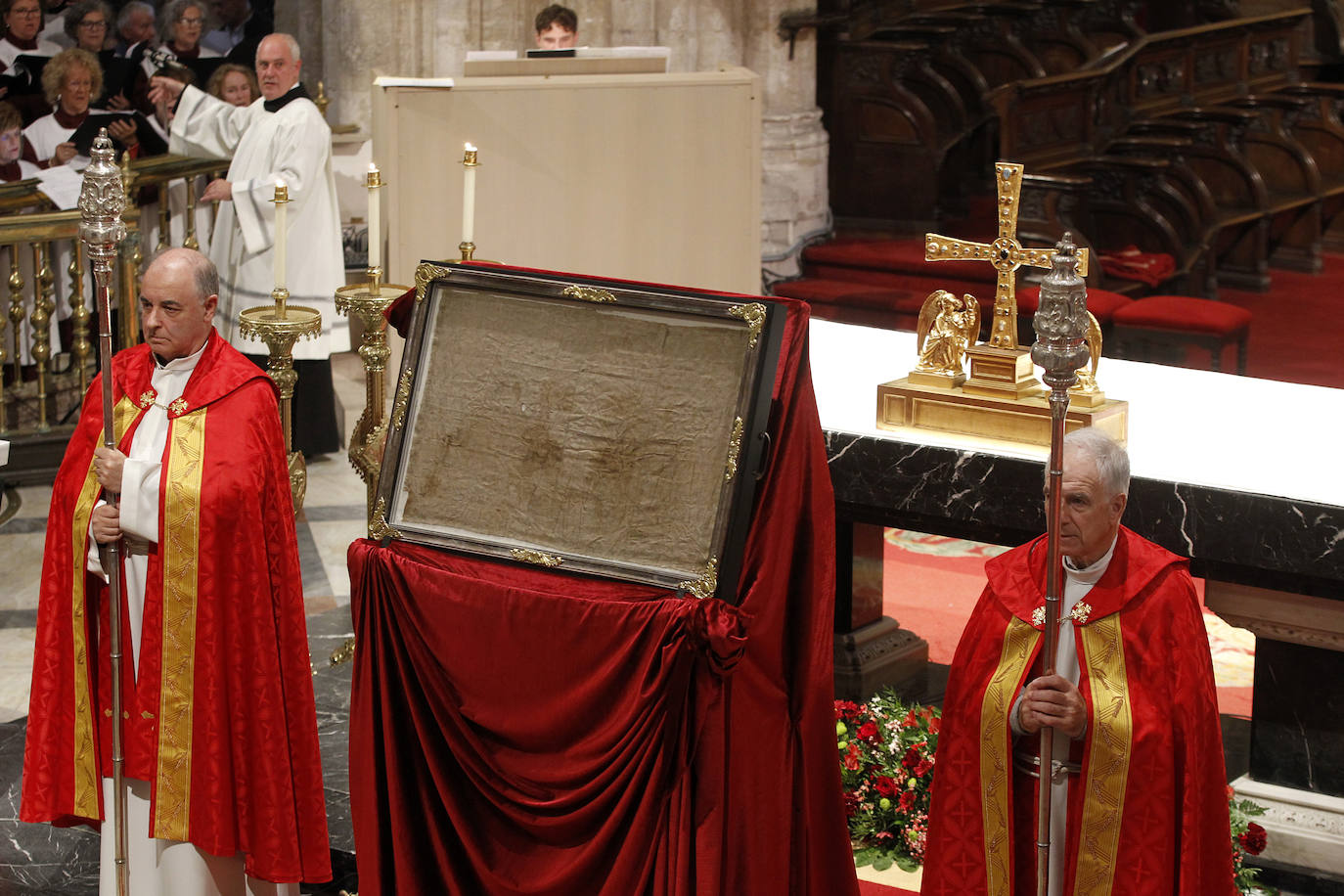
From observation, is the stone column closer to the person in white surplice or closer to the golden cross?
the person in white surplice

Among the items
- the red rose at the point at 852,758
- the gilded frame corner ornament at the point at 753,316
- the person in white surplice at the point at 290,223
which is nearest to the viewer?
the gilded frame corner ornament at the point at 753,316

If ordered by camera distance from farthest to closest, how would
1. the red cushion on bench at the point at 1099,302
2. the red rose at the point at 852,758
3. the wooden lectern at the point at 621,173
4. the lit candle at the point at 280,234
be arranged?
the red cushion on bench at the point at 1099,302
the wooden lectern at the point at 621,173
the red rose at the point at 852,758
the lit candle at the point at 280,234

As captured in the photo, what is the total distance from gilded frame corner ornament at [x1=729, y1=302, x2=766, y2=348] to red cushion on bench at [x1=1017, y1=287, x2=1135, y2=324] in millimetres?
5164

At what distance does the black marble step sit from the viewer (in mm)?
4215

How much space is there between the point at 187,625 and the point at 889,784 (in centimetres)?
176

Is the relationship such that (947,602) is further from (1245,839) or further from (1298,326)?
(1298,326)

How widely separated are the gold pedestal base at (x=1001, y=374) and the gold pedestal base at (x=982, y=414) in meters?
0.02

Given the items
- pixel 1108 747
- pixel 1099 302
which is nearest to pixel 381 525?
pixel 1108 747

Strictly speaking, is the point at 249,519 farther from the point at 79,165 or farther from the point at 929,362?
the point at 79,165

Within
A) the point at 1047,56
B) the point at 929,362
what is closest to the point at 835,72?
the point at 1047,56

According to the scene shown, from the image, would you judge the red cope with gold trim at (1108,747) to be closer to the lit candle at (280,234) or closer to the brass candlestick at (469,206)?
the brass candlestick at (469,206)

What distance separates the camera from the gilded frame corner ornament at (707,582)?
9.77 ft

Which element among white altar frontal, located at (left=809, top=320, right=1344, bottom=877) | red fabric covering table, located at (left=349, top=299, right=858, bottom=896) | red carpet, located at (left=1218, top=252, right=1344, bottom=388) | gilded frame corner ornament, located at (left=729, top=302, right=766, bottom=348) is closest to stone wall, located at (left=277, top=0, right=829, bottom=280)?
red carpet, located at (left=1218, top=252, right=1344, bottom=388)

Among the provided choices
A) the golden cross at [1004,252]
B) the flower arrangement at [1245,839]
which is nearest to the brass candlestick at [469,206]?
the golden cross at [1004,252]
